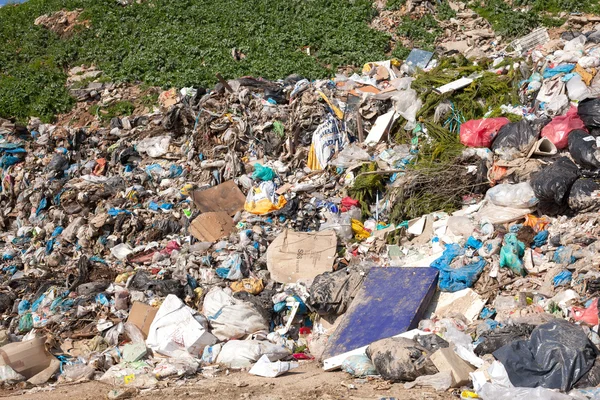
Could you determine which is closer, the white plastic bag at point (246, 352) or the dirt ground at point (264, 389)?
the dirt ground at point (264, 389)

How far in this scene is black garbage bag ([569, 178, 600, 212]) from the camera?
5.91m

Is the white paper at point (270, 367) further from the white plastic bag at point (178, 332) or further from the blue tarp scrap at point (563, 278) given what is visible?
the blue tarp scrap at point (563, 278)

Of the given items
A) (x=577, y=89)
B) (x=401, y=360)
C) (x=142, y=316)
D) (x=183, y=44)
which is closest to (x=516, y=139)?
(x=577, y=89)

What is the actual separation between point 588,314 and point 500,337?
27.4 inches

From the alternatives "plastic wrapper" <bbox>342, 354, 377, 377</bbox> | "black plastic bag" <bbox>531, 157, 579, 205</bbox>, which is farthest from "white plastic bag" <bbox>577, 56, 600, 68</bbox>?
"plastic wrapper" <bbox>342, 354, 377, 377</bbox>

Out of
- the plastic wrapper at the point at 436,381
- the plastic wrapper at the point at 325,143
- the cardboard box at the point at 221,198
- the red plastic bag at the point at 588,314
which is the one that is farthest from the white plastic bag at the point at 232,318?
the plastic wrapper at the point at 325,143

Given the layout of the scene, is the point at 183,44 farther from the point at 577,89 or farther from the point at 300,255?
the point at 577,89

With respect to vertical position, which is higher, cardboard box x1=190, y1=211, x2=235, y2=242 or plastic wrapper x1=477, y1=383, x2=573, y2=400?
plastic wrapper x1=477, y1=383, x2=573, y2=400

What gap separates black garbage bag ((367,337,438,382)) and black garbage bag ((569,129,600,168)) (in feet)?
9.14

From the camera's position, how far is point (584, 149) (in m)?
6.37

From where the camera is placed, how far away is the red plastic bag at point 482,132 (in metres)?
7.31

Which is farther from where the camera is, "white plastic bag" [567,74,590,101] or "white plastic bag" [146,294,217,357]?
"white plastic bag" [567,74,590,101]

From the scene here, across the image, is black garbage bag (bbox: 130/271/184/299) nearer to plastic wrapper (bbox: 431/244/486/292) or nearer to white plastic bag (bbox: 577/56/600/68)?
plastic wrapper (bbox: 431/244/486/292)

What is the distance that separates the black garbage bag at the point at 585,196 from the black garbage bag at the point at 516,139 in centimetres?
92
